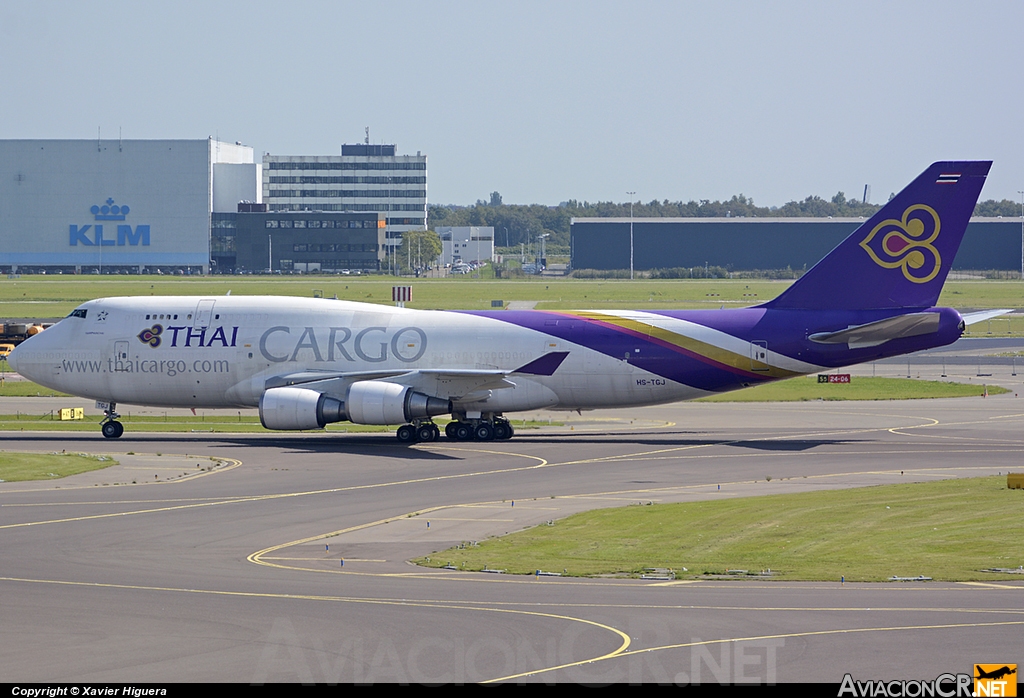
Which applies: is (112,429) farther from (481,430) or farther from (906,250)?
(906,250)

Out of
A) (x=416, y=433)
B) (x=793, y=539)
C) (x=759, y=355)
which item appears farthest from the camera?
(x=416, y=433)

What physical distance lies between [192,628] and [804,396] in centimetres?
5165

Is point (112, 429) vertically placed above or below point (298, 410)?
below

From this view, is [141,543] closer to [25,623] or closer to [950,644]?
[25,623]

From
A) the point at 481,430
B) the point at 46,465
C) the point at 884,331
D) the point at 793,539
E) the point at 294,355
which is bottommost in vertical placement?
the point at 46,465

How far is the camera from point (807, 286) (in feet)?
161

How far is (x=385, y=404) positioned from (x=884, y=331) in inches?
759

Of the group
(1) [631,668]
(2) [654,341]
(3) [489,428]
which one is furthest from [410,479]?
(1) [631,668]

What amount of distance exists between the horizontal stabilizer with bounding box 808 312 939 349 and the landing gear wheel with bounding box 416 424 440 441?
15.4m

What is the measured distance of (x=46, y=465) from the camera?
4069 centimetres

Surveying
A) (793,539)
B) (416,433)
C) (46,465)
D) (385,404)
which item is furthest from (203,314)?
(793,539)

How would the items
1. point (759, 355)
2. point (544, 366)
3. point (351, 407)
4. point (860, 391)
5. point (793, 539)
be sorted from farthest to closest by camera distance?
point (860, 391), point (544, 366), point (759, 355), point (351, 407), point (793, 539)

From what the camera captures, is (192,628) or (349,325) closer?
(192,628)

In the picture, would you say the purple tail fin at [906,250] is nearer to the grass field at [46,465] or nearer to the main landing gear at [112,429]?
the grass field at [46,465]
